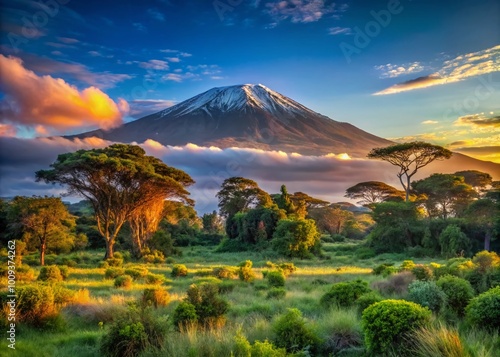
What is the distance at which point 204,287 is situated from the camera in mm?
9234

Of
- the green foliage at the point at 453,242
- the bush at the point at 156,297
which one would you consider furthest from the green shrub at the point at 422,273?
the green foliage at the point at 453,242

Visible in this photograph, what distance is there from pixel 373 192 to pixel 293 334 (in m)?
50.8

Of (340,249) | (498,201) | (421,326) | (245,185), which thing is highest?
(245,185)

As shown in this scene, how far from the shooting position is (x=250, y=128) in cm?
9388

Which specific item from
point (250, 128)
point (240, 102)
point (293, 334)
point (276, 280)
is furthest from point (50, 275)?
point (240, 102)

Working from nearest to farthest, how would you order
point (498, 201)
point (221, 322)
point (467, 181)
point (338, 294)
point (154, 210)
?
point (221, 322), point (338, 294), point (498, 201), point (154, 210), point (467, 181)

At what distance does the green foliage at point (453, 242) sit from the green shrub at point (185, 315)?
26.8m

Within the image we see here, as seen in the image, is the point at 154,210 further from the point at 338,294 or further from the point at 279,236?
the point at 338,294

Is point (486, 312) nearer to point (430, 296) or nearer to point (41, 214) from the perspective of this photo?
point (430, 296)

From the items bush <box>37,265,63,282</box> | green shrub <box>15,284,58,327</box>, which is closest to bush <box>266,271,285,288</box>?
bush <box>37,265,63,282</box>

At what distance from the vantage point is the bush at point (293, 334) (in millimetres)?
6555

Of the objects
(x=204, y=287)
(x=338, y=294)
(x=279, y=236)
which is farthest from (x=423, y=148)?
(x=204, y=287)

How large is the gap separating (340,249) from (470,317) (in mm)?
33518

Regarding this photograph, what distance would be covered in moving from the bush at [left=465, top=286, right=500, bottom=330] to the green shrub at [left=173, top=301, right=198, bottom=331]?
227 inches
